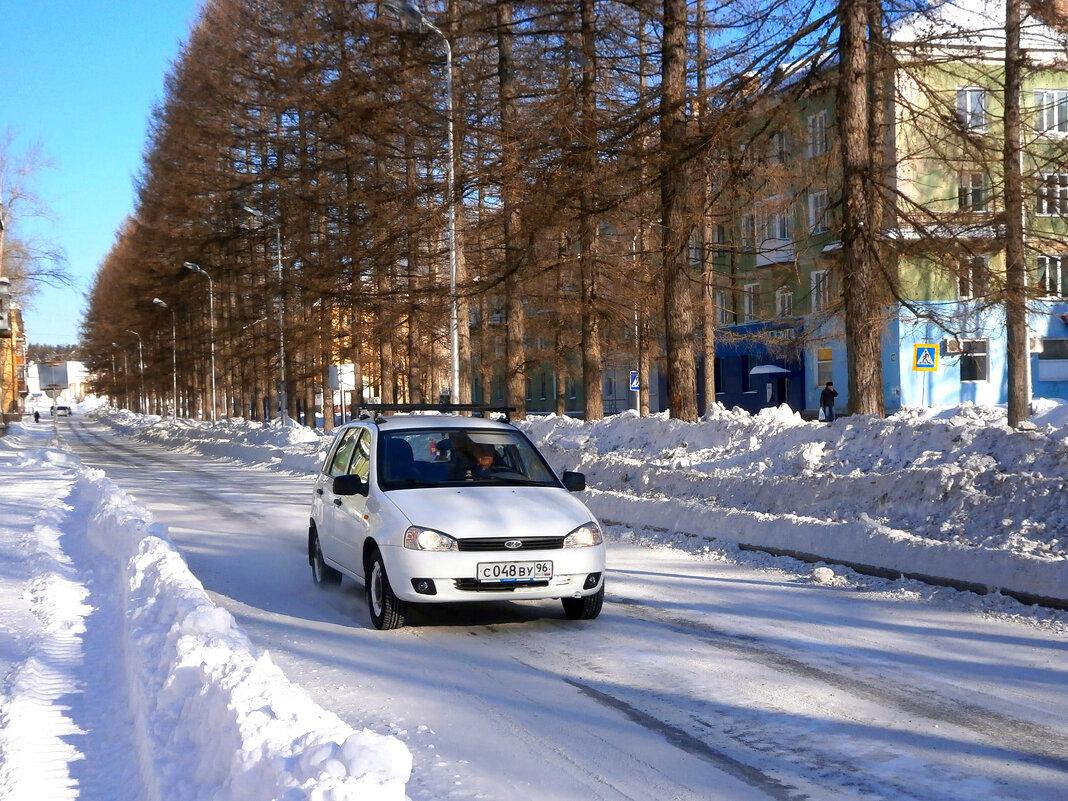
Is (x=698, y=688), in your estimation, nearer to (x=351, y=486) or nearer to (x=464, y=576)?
(x=464, y=576)

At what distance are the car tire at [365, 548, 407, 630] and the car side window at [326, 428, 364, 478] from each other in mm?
1863

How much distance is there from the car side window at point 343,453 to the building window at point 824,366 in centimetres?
4036

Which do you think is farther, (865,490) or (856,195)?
(856,195)

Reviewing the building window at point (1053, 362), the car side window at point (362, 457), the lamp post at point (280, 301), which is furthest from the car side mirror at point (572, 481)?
the building window at point (1053, 362)

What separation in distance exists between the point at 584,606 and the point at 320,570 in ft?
10.7

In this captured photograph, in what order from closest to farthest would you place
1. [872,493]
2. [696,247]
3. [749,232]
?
[872,493], [696,247], [749,232]

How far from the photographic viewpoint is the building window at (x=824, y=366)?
4912 cm

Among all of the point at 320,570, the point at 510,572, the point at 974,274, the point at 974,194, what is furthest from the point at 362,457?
the point at 974,194

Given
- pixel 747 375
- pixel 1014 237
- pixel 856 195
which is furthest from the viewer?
pixel 747 375

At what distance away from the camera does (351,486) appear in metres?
9.09

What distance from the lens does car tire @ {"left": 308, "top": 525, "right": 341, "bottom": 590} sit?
1060 cm

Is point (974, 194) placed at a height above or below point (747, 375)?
above

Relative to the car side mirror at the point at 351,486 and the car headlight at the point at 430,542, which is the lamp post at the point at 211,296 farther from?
the car headlight at the point at 430,542

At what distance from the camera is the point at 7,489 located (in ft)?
64.9
